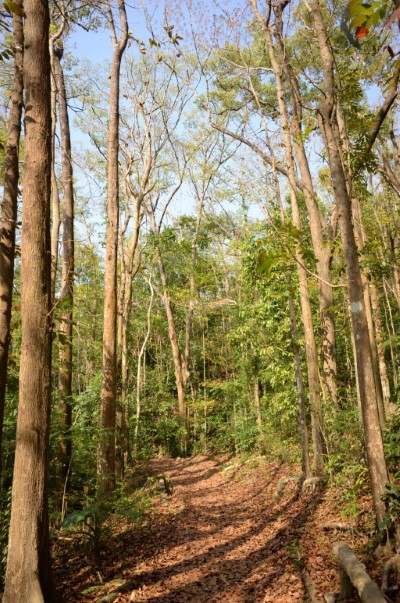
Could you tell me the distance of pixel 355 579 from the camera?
134 inches

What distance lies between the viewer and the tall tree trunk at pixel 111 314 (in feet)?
26.8

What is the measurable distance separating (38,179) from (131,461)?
40.4 feet

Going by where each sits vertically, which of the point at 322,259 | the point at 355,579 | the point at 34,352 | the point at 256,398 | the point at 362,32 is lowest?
the point at 355,579

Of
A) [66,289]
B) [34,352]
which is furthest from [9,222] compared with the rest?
[34,352]

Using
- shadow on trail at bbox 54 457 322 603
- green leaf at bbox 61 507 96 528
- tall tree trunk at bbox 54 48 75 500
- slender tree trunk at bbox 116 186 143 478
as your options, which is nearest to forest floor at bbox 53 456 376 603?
shadow on trail at bbox 54 457 322 603

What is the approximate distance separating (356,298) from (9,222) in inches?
200

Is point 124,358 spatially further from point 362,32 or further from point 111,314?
point 362,32

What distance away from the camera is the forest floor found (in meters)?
4.64

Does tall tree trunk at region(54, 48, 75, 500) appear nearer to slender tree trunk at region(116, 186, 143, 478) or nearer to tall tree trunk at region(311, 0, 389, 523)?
slender tree trunk at region(116, 186, 143, 478)

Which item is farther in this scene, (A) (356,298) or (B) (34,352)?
(A) (356,298)

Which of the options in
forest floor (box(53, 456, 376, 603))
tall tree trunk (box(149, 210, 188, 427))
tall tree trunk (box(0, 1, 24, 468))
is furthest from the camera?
tall tree trunk (box(149, 210, 188, 427))

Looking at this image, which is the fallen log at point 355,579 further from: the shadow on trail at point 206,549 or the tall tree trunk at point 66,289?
the tall tree trunk at point 66,289

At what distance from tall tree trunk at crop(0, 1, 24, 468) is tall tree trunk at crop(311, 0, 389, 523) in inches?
171

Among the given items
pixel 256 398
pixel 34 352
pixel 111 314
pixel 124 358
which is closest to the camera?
pixel 34 352
